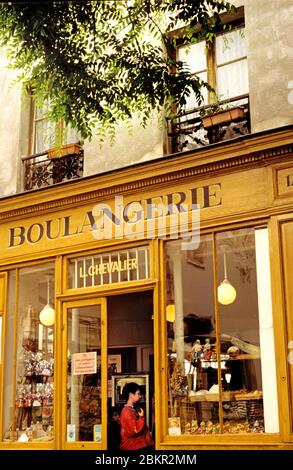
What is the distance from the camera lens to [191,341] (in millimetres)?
8906

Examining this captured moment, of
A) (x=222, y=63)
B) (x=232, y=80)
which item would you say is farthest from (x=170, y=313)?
(x=222, y=63)

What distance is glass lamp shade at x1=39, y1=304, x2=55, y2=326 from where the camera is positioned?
10.2 m

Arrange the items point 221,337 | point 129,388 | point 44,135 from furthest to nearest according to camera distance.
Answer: point 44,135, point 129,388, point 221,337

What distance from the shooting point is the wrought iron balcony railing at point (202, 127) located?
933 cm

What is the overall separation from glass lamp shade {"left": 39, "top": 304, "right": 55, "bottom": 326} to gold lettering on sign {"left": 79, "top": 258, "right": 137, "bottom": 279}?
2.40 ft

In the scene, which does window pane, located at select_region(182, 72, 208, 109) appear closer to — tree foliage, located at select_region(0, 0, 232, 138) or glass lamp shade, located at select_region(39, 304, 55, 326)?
tree foliage, located at select_region(0, 0, 232, 138)

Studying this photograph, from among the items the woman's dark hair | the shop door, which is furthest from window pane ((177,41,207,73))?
the woman's dark hair

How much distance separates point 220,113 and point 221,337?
123 inches

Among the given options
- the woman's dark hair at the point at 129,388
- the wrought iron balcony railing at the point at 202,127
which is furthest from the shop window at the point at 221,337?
the wrought iron balcony railing at the point at 202,127

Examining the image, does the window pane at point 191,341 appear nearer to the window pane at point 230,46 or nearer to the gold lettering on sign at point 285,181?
the gold lettering on sign at point 285,181

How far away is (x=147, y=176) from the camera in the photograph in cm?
941

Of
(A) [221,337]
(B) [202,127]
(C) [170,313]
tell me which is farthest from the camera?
(B) [202,127]

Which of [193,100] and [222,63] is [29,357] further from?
[222,63]
